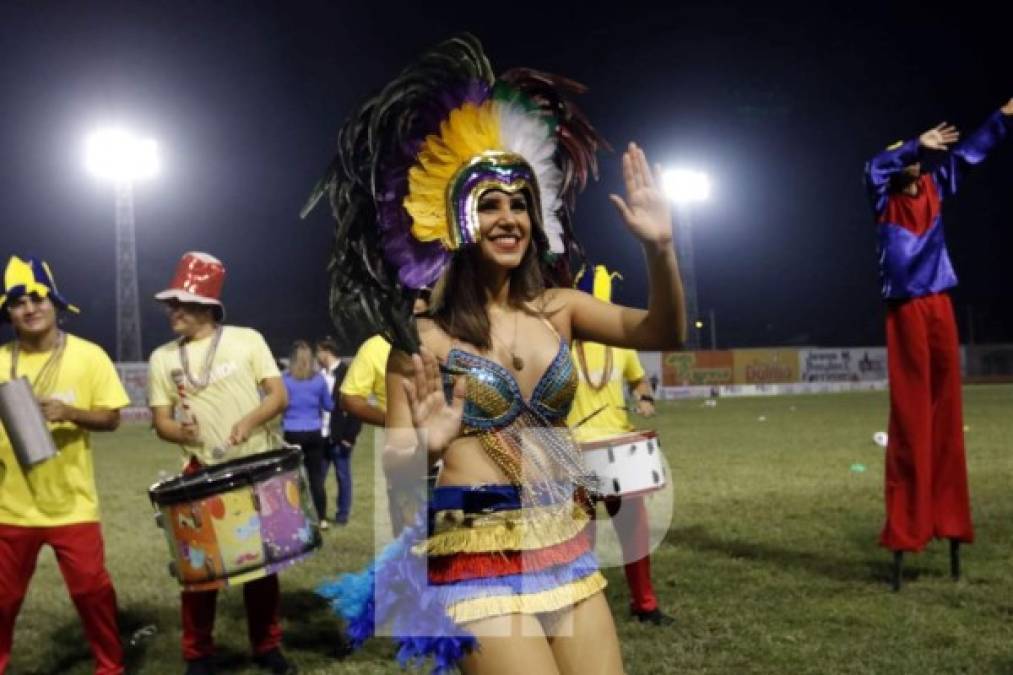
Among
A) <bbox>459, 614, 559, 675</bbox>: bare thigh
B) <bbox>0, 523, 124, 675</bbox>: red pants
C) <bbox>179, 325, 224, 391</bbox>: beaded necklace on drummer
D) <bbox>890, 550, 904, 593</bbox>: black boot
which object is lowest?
<bbox>890, 550, 904, 593</bbox>: black boot

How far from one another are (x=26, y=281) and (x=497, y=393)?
384cm

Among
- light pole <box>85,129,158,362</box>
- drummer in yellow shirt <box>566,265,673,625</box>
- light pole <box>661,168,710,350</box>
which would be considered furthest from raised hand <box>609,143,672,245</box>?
light pole <box>661,168,710,350</box>

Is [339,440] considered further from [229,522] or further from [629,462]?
[229,522]

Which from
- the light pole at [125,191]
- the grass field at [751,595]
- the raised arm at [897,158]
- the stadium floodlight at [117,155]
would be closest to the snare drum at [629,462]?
the grass field at [751,595]

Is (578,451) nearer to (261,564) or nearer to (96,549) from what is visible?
(261,564)

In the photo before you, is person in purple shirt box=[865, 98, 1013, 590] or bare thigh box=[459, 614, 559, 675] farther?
person in purple shirt box=[865, 98, 1013, 590]

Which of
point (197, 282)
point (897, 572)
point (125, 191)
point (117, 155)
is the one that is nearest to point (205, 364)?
point (197, 282)

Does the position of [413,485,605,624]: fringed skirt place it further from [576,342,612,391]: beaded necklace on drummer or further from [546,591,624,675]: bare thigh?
[576,342,612,391]: beaded necklace on drummer

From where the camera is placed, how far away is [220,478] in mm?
5266

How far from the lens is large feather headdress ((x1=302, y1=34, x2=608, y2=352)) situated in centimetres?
327

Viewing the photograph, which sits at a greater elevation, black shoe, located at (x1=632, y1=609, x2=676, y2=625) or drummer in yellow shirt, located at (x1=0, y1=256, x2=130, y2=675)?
drummer in yellow shirt, located at (x1=0, y1=256, x2=130, y2=675)

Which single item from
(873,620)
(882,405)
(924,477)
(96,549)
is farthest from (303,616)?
(882,405)

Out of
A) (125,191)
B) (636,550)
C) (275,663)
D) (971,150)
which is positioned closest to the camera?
(275,663)

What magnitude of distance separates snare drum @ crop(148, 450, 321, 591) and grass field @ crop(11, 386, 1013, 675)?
1038 millimetres
